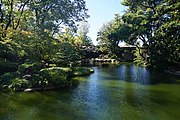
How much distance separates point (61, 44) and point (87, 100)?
1469 cm

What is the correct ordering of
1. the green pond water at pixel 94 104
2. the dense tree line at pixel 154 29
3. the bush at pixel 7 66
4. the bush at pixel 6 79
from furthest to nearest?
the dense tree line at pixel 154 29
the bush at pixel 7 66
the bush at pixel 6 79
the green pond water at pixel 94 104

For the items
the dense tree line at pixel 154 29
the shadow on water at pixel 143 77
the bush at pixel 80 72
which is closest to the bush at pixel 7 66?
the bush at pixel 80 72

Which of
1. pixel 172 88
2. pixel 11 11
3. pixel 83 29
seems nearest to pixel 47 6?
pixel 11 11

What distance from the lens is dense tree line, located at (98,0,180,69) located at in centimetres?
2975

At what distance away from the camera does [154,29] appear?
39844 millimetres

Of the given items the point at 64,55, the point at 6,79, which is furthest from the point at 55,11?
the point at 6,79

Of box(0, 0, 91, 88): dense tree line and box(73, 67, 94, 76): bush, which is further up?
box(0, 0, 91, 88): dense tree line

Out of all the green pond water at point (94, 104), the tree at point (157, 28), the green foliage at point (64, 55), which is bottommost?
the green pond water at point (94, 104)

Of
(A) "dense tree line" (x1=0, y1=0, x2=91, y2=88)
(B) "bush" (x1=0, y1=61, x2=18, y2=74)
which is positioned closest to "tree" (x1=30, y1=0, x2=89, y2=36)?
(A) "dense tree line" (x1=0, y1=0, x2=91, y2=88)

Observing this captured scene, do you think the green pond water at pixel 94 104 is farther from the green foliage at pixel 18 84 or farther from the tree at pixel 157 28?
the tree at pixel 157 28

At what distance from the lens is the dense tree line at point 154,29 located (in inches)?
1171

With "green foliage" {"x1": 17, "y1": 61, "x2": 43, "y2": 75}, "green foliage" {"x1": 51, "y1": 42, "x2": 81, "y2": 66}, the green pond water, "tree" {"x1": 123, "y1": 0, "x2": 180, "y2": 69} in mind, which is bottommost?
the green pond water

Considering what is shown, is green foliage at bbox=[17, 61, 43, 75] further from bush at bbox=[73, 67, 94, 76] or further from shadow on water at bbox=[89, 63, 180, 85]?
shadow on water at bbox=[89, 63, 180, 85]

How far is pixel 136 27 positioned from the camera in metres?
38.8
